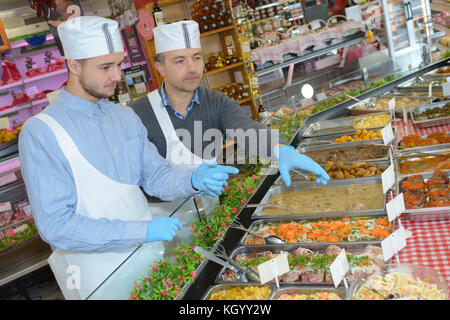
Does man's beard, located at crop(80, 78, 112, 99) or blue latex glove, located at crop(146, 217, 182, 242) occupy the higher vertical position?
man's beard, located at crop(80, 78, 112, 99)

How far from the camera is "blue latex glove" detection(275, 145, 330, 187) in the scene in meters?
2.32

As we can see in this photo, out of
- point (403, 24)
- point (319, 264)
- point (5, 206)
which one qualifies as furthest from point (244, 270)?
point (403, 24)

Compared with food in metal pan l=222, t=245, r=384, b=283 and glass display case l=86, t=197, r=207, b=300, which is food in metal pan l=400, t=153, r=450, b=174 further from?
glass display case l=86, t=197, r=207, b=300

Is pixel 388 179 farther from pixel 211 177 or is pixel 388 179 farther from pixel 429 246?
pixel 211 177

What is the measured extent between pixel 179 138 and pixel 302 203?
993 mm

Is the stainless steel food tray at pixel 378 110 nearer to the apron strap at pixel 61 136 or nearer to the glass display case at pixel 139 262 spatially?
the glass display case at pixel 139 262

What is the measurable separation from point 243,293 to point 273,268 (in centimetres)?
22

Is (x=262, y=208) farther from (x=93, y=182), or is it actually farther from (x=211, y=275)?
(x=93, y=182)

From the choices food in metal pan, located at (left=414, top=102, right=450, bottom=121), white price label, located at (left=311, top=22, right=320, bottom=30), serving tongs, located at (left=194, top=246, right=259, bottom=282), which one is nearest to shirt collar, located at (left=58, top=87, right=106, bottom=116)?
serving tongs, located at (left=194, top=246, right=259, bottom=282)

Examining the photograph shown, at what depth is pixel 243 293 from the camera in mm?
1920

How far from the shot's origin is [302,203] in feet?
9.37

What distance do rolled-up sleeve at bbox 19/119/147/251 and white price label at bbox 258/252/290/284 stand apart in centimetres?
55

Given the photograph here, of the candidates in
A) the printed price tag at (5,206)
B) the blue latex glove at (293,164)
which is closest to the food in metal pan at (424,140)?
the blue latex glove at (293,164)
